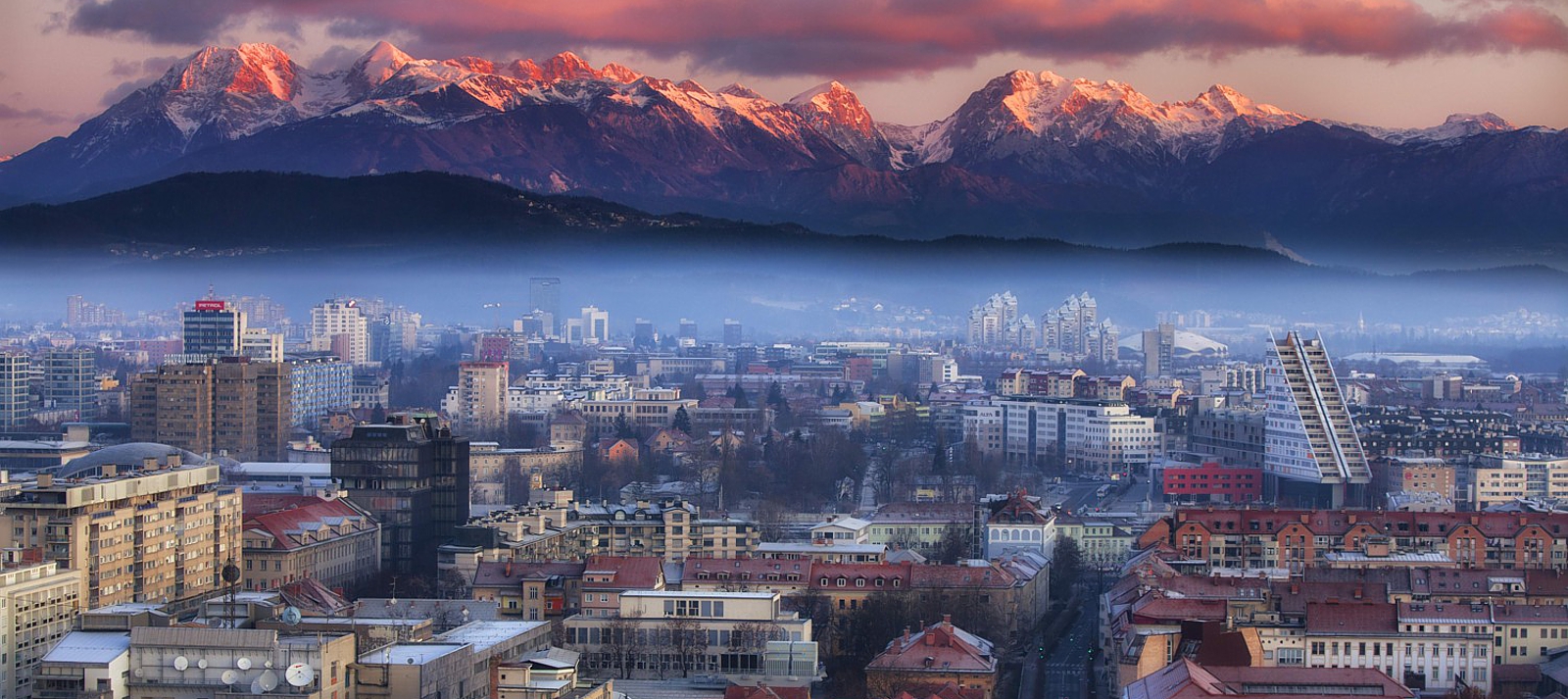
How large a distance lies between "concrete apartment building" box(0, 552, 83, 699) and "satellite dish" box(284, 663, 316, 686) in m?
3.73

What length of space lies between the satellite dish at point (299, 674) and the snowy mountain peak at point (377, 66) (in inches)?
3964

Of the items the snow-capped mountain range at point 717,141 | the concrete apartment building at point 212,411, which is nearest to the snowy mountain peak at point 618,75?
the snow-capped mountain range at point 717,141

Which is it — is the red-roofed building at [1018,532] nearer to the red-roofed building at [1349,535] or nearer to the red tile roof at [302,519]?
the red-roofed building at [1349,535]

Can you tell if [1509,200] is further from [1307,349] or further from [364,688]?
[364,688]

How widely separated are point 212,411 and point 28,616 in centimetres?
2596

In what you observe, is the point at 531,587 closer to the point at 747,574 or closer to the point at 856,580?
the point at 747,574

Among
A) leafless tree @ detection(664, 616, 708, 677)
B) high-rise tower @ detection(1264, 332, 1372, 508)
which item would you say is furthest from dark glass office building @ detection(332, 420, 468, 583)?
high-rise tower @ detection(1264, 332, 1372, 508)

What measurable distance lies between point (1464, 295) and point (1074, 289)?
1475cm

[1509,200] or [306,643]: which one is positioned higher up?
[1509,200]

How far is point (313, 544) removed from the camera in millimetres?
30703

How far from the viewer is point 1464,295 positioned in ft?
341

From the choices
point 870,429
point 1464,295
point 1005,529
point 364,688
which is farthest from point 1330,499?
point 1464,295

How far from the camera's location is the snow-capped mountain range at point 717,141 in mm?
114062

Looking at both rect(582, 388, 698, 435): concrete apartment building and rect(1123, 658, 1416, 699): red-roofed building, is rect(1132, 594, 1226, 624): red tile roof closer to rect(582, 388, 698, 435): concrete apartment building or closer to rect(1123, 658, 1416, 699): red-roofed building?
rect(1123, 658, 1416, 699): red-roofed building
